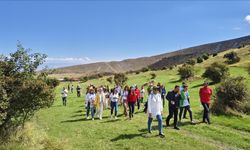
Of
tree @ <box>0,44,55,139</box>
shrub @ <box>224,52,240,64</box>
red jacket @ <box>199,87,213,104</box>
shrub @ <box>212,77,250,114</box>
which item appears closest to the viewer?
tree @ <box>0,44,55,139</box>

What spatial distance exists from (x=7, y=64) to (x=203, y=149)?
9244mm

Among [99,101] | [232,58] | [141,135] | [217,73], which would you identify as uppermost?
[232,58]

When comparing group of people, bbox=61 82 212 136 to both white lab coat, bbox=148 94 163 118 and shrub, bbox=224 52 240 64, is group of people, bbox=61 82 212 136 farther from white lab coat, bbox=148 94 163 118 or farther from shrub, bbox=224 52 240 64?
shrub, bbox=224 52 240 64

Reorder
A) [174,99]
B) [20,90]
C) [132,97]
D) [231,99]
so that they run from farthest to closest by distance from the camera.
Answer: [231,99] → [132,97] → [174,99] → [20,90]

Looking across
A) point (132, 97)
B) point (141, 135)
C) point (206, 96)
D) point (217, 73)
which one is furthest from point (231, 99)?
point (217, 73)

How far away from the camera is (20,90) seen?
14.3 m

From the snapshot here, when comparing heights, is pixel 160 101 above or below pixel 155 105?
above

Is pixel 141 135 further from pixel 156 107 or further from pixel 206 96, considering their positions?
pixel 206 96

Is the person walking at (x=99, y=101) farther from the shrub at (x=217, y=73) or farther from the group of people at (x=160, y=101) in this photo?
the shrub at (x=217, y=73)

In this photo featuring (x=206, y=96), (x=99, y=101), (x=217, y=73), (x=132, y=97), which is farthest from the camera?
(x=217, y=73)

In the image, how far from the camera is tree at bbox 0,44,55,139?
14234 mm

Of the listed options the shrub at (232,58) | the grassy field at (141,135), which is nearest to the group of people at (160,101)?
the grassy field at (141,135)

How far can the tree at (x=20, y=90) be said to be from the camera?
560 inches

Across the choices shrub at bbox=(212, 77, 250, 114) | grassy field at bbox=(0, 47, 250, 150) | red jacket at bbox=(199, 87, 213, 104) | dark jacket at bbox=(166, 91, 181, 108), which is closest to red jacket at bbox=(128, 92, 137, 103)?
grassy field at bbox=(0, 47, 250, 150)
